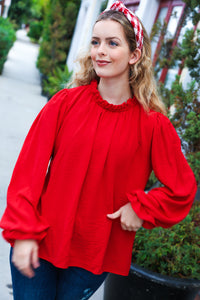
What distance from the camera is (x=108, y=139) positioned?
1.59 m

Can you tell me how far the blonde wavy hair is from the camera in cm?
163

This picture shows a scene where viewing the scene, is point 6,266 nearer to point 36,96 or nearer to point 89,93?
point 89,93

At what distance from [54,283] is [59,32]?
12.4 metres

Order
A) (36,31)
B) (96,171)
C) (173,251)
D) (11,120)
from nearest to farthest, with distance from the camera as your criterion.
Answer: (96,171), (173,251), (11,120), (36,31)

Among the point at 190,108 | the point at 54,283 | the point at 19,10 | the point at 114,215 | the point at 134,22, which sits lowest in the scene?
the point at 54,283

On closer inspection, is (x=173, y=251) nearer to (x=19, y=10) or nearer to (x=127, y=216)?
(x=127, y=216)

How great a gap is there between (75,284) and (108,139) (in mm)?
667

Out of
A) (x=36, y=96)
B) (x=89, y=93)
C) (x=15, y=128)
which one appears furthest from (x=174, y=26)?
(x=36, y=96)

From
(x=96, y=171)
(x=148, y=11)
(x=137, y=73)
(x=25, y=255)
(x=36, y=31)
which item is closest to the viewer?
(x=25, y=255)

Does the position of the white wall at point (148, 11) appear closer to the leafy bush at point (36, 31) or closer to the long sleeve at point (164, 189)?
the long sleeve at point (164, 189)

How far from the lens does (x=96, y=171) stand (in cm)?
160

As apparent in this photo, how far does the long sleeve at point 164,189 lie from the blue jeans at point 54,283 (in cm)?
38

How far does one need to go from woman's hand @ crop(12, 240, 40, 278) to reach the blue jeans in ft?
0.40

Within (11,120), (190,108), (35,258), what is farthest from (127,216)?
(11,120)
